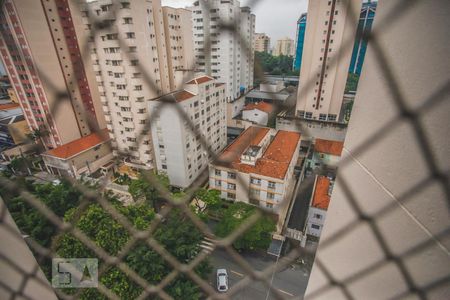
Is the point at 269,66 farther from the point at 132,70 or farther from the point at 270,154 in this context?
the point at 270,154

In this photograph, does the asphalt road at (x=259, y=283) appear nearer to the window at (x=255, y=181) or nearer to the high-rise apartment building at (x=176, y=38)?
the window at (x=255, y=181)

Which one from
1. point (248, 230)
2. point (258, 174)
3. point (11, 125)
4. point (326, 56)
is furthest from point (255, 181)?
point (11, 125)

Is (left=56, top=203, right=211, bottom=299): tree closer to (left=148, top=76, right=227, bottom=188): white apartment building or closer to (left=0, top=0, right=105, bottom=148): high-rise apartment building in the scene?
(left=148, top=76, right=227, bottom=188): white apartment building

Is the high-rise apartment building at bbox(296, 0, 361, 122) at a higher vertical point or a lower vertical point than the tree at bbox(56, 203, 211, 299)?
higher

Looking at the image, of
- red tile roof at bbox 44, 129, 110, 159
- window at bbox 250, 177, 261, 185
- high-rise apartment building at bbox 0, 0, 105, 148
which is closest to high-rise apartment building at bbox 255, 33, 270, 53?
window at bbox 250, 177, 261, 185

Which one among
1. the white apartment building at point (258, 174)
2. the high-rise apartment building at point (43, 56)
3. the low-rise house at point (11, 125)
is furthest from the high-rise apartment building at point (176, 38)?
the low-rise house at point (11, 125)

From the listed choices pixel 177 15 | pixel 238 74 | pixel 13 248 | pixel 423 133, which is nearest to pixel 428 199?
pixel 423 133
